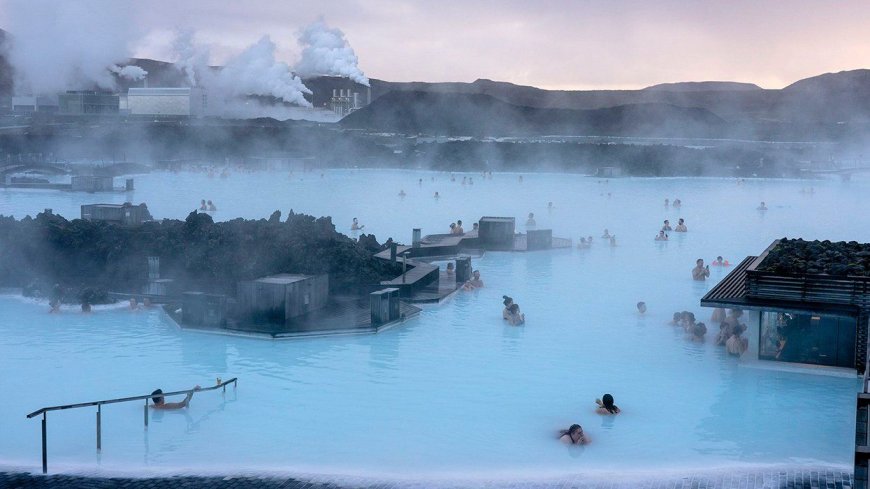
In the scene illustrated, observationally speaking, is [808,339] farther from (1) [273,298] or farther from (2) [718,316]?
(1) [273,298]

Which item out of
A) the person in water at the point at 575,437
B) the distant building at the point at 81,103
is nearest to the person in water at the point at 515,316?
the person in water at the point at 575,437

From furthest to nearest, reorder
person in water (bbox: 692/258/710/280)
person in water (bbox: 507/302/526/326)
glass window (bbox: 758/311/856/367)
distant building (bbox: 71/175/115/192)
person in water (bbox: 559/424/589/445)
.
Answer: distant building (bbox: 71/175/115/192) → person in water (bbox: 692/258/710/280) → person in water (bbox: 507/302/526/326) → glass window (bbox: 758/311/856/367) → person in water (bbox: 559/424/589/445)

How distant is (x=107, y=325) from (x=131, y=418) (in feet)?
20.0

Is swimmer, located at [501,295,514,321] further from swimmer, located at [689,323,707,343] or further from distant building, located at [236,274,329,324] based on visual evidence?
distant building, located at [236,274,329,324]

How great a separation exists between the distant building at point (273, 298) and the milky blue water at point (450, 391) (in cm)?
90

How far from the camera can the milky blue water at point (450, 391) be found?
32.9 ft

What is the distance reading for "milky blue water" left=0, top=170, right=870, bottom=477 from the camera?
32.9ft

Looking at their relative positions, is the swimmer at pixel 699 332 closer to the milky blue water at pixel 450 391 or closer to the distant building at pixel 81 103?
the milky blue water at pixel 450 391

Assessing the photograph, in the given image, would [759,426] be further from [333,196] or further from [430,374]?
[333,196]

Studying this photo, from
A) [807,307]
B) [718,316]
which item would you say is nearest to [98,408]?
[807,307]

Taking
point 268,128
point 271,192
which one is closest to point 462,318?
point 271,192

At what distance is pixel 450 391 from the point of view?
12734 millimetres

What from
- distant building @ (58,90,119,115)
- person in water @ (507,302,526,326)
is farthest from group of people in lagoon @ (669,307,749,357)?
distant building @ (58,90,119,115)

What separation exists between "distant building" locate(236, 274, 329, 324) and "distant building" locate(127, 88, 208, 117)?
73.5 m
